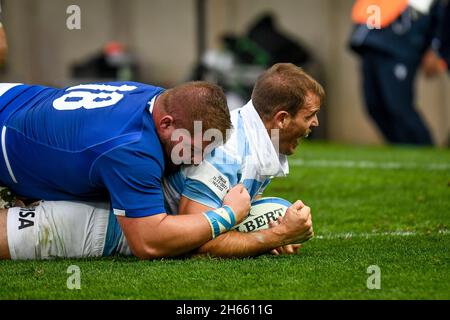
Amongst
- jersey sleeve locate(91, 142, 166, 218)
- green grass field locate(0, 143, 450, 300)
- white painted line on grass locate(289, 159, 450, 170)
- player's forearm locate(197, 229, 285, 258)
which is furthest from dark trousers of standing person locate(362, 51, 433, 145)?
Answer: jersey sleeve locate(91, 142, 166, 218)

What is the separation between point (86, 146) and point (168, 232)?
2.02 ft

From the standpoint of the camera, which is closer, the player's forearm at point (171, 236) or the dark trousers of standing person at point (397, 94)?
the player's forearm at point (171, 236)

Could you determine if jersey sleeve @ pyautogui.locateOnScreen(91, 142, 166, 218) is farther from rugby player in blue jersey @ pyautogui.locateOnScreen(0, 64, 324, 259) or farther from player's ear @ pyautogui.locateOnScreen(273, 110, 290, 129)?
player's ear @ pyautogui.locateOnScreen(273, 110, 290, 129)

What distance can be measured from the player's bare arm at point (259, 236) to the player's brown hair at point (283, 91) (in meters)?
0.55

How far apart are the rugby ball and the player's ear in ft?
1.54

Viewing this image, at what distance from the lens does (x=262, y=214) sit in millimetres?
5781

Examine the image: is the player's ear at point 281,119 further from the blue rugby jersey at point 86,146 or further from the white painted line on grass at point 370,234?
the white painted line on grass at point 370,234

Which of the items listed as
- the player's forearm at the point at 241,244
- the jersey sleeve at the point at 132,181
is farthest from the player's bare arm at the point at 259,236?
the jersey sleeve at the point at 132,181

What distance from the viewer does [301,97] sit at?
18.6 ft

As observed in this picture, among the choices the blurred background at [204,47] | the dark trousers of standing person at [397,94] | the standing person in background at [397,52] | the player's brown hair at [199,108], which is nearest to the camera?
the player's brown hair at [199,108]

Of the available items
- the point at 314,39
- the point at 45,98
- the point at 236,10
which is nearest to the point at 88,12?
the point at 236,10

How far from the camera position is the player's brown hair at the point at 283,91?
5660 mm

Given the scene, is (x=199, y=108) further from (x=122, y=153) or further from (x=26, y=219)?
(x=26, y=219)

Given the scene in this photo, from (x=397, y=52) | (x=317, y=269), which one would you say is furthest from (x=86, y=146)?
(x=397, y=52)
